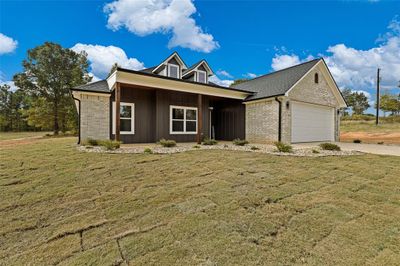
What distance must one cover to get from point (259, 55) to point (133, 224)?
2106cm

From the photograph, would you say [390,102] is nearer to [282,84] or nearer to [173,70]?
[282,84]

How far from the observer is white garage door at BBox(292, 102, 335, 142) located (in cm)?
1159

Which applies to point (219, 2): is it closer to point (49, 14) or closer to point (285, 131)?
point (285, 131)

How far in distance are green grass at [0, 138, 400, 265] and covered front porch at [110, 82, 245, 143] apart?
573cm

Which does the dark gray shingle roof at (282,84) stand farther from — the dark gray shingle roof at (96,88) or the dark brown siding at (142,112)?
the dark gray shingle roof at (96,88)

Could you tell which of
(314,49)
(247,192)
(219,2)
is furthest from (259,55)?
(247,192)

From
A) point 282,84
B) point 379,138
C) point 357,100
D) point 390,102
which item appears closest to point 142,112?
point 282,84

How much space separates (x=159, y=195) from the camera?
3.47 m

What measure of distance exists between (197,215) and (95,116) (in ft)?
30.7

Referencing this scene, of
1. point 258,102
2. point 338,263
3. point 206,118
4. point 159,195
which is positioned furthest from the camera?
point 206,118

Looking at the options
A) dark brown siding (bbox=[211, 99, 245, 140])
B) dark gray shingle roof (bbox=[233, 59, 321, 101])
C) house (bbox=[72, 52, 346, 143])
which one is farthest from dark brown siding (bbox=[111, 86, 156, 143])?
dark gray shingle roof (bbox=[233, 59, 321, 101])

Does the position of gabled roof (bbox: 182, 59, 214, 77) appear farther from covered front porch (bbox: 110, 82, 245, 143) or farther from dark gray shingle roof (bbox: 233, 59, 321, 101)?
dark gray shingle roof (bbox: 233, 59, 321, 101)

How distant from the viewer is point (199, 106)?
10.2m

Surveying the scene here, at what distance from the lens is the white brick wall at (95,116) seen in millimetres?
9844
